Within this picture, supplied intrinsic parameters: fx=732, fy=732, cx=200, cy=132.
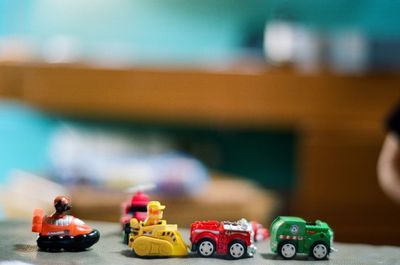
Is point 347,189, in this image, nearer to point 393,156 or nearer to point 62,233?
point 393,156

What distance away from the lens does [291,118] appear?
1954 mm

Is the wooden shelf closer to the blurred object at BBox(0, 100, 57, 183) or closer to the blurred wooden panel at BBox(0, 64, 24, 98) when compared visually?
the blurred wooden panel at BBox(0, 64, 24, 98)

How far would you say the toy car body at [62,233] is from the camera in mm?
822

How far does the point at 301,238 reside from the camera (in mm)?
833

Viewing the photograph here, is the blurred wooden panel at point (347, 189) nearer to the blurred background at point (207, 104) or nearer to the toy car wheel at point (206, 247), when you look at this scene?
the blurred background at point (207, 104)

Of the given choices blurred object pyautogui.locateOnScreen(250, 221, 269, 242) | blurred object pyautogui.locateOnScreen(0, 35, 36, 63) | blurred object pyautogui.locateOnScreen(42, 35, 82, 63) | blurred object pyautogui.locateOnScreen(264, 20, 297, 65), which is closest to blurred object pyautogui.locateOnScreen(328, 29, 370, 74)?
blurred object pyautogui.locateOnScreen(264, 20, 297, 65)

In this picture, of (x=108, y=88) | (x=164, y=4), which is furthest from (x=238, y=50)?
(x=108, y=88)

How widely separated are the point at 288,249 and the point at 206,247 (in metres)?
0.09

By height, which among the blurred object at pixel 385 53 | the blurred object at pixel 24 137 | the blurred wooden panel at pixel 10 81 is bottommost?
the blurred object at pixel 24 137

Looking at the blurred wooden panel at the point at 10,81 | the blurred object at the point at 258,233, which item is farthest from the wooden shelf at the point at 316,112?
the blurred object at the point at 258,233

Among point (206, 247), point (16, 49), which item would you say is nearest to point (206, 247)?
point (206, 247)

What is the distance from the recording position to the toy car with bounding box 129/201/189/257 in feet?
2.69

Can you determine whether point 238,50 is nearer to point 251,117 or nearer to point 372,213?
point 251,117

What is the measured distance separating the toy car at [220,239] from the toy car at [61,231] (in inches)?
4.7
